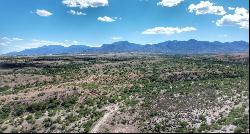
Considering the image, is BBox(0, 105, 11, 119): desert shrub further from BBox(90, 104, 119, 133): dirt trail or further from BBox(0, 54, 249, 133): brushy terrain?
BBox(90, 104, 119, 133): dirt trail

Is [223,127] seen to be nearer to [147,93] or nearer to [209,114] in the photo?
[209,114]

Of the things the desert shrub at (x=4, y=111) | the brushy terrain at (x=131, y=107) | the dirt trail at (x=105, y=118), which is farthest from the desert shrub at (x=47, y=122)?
the desert shrub at (x=4, y=111)

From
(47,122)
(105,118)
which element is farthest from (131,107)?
(47,122)

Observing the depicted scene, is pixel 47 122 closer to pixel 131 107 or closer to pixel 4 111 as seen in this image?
pixel 131 107

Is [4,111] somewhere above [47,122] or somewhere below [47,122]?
below

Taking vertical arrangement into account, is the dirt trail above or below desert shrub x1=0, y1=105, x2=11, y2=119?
above

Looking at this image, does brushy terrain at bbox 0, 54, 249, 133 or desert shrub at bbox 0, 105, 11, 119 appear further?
desert shrub at bbox 0, 105, 11, 119

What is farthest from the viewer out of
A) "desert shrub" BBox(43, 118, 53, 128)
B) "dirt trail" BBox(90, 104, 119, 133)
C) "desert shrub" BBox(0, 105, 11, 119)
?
"desert shrub" BBox(0, 105, 11, 119)

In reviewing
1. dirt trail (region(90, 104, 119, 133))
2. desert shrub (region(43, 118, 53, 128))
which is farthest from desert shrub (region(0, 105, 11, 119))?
dirt trail (region(90, 104, 119, 133))

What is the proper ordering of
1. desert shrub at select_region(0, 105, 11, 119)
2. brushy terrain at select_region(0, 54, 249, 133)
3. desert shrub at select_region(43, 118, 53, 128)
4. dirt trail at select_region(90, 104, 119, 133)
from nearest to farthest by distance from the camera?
1. brushy terrain at select_region(0, 54, 249, 133)
2. dirt trail at select_region(90, 104, 119, 133)
3. desert shrub at select_region(43, 118, 53, 128)
4. desert shrub at select_region(0, 105, 11, 119)
